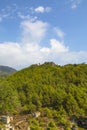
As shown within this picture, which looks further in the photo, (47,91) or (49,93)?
(47,91)

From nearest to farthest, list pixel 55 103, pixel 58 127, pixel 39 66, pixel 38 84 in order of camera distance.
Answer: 1. pixel 58 127
2. pixel 55 103
3. pixel 38 84
4. pixel 39 66

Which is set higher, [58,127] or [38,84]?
[38,84]

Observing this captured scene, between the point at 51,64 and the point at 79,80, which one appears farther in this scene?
the point at 51,64

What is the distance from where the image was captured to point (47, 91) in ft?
333

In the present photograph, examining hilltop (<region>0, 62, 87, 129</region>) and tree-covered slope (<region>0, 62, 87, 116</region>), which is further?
tree-covered slope (<region>0, 62, 87, 116</region>)

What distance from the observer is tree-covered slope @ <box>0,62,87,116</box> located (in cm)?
8856

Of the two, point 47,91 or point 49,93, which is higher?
point 47,91

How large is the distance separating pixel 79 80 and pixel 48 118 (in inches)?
1536

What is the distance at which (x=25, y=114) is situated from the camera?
84.1m

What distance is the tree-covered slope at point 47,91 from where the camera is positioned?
8856 centimetres

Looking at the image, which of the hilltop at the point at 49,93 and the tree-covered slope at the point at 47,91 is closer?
the hilltop at the point at 49,93

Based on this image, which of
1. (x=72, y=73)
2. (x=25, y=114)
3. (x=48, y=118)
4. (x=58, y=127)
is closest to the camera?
(x=58, y=127)

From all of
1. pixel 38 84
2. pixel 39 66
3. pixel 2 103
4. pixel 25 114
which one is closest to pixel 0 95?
pixel 2 103

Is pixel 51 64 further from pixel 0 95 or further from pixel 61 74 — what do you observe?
pixel 0 95
